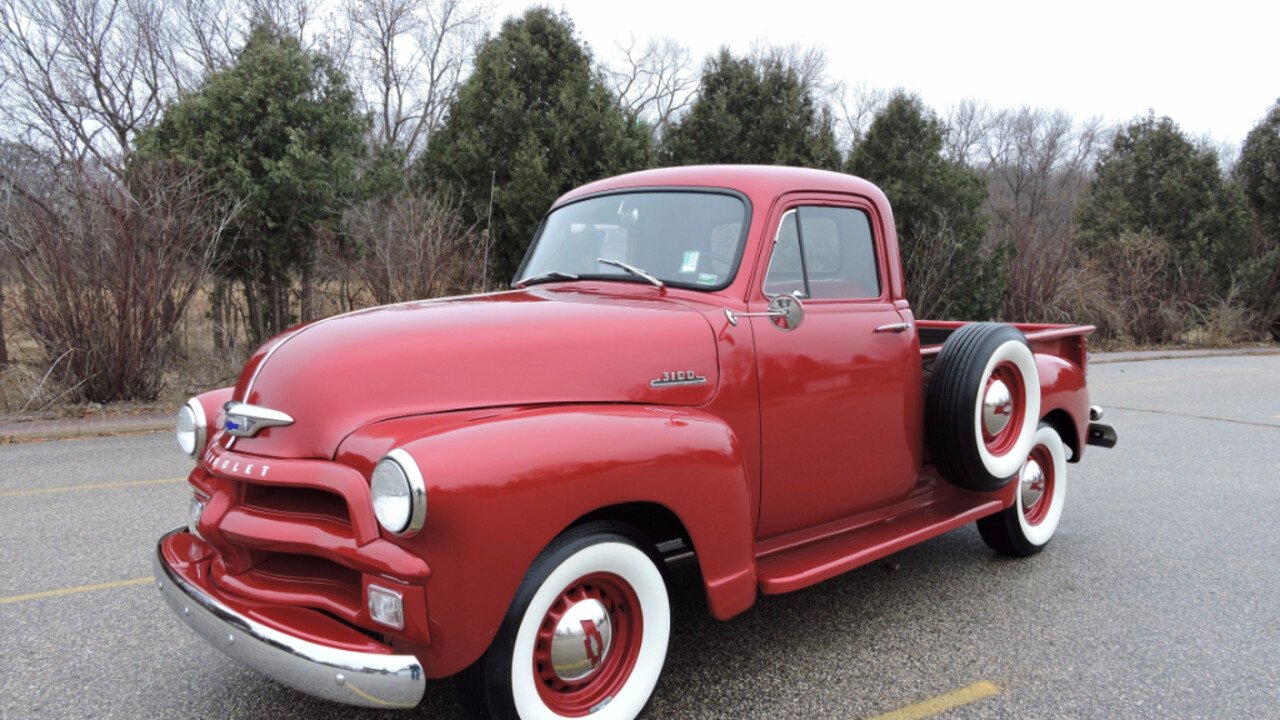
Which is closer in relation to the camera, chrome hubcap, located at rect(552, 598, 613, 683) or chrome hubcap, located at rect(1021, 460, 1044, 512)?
chrome hubcap, located at rect(552, 598, 613, 683)

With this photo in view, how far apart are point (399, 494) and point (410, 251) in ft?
32.1

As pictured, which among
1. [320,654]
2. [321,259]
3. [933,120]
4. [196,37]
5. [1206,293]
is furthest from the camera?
[196,37]

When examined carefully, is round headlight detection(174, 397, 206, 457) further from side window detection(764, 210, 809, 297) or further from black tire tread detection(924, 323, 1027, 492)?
black tire tread detection(924, 323, 1027, 492)

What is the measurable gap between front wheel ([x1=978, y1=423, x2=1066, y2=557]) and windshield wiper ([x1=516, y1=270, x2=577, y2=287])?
2608mm

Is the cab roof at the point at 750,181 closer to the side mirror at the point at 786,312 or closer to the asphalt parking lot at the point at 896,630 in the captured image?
the side mirror at the point at 786,312

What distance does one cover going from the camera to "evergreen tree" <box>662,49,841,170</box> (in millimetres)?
15031

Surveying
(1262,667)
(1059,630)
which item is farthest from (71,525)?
(1262,667)

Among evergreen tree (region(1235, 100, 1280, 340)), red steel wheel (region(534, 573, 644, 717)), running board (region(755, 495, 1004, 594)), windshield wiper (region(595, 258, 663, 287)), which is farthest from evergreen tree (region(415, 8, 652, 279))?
evergreen tree (region(1235, 100, 1280, 340))

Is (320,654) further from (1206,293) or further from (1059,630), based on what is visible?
(1206,293)

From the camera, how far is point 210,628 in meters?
2.46

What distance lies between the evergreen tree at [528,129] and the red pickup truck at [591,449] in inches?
367

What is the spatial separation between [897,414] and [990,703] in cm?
128

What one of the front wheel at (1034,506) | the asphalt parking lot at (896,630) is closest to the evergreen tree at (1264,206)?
the asphalt parking lot at (896,630)

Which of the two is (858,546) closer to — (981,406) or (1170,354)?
(981,406)
